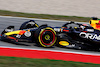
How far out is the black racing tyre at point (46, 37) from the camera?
17.7 feet

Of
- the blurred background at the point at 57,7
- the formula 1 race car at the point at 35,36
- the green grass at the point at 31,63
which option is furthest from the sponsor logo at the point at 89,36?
the blurred background at the point at 57,7

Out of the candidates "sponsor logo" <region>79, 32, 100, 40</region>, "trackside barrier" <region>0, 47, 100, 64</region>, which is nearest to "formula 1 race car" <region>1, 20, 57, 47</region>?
"trackside barrier" <region>0, 47, 100, 64</region>

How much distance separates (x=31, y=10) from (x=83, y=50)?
8.49 metres

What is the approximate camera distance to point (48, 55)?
498cm

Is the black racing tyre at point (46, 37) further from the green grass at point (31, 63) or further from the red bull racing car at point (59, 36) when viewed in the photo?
the green grass at point (31, 63)

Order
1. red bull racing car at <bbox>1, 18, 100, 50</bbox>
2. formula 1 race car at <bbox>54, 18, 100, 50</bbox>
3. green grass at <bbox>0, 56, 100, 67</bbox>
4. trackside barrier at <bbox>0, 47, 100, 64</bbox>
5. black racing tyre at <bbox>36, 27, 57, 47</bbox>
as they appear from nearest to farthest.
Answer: green grass at <bbox>0, 56, 100, 67</bbox>, trackside barrier at <bbox>0, 47, 100, 64</bbox>, black racing tyre at <bbox>36, 27, 57, 47</bbox>, red bull racing car at <bbox>1, 18, 100, 50</bbox>, formula 1 race car at <bbox>54, 18, 100, 50</bbox>

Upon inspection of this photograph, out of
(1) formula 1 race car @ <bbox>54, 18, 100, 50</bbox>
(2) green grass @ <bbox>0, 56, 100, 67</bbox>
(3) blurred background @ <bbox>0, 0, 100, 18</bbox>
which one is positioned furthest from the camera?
(3) blurred background @ <bbox>0, 0, 100, 18</bbox>

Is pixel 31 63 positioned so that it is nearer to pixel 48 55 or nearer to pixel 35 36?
pixel 48 55

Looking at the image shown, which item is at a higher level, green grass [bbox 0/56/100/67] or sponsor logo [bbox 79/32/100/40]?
sponsor logo [bbox 79/32/100/40]

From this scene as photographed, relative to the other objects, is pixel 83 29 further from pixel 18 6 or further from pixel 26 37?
pixel 18 6

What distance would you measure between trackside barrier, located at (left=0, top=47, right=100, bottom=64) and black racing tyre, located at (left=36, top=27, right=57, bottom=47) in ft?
1.28

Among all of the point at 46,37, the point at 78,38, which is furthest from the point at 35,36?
the point at 78,38

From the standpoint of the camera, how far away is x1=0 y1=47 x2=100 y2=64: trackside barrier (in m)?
4.77

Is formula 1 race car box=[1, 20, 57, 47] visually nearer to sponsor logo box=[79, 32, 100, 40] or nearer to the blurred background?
sponsor logo box=[79, 32, 100, 40]
